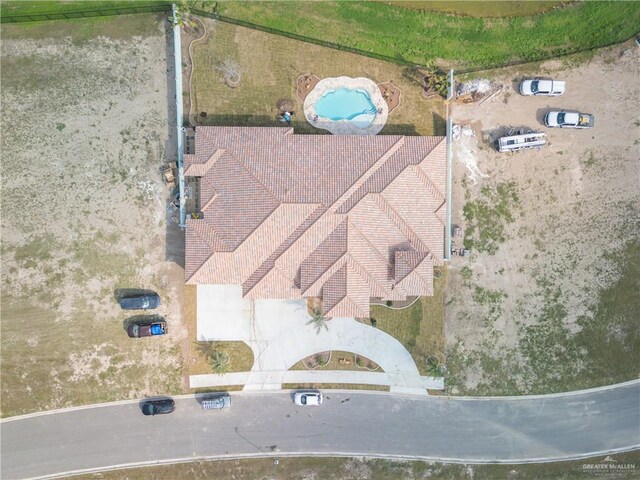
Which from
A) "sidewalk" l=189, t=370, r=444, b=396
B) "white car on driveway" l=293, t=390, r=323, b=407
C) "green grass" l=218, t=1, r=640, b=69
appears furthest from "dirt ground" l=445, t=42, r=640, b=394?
"white car on driveway" l=293, t=390, r=323, b=407

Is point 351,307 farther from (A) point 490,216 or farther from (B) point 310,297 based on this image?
(A) point 490,216

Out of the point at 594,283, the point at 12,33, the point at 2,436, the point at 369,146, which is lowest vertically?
the point at 2,436

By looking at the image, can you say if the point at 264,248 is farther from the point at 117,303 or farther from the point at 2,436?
the point at 2,436

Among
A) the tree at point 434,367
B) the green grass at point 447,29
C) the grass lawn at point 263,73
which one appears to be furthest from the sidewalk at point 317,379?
the green grass at point 447,29

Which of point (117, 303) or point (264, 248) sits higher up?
point (264, 248)

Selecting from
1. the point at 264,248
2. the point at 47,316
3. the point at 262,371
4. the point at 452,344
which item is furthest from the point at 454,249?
the point at 47,316

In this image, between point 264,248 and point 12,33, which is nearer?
point 264,248
